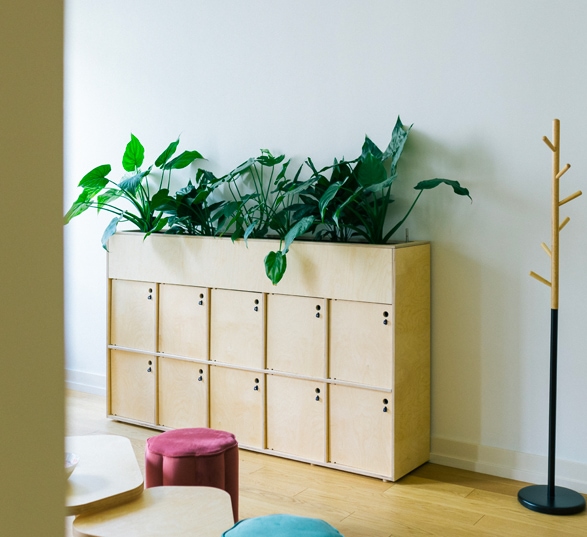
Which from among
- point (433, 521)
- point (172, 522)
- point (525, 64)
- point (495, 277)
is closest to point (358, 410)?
point (433, 521)

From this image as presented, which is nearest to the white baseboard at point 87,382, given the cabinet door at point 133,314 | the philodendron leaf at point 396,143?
the cabinet door at point 133,314

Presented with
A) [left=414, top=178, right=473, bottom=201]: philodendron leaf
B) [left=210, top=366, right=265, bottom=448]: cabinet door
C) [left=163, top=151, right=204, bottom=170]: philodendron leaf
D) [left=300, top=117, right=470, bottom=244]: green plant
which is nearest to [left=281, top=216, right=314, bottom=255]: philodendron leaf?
[left=300, top=117, right=470, bottom=244]: green plant

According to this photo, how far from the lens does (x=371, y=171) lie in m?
3.28

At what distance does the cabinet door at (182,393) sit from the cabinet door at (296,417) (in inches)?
16.9

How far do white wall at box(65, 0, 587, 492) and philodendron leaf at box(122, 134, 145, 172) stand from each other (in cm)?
40

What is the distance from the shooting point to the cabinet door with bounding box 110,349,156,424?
4004 mm

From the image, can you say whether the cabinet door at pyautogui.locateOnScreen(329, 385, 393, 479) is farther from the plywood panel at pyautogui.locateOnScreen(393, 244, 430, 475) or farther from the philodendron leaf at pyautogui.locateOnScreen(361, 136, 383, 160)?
the philodendron leaf at pyautogui.locateOnScreen(361, 136, 383, 160)

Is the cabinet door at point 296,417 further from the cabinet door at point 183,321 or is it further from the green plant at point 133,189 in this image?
the green plant at point 133,189

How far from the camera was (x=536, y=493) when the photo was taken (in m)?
3.00

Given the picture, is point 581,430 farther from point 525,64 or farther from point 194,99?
point 194,99

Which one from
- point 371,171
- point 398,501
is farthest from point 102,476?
point 371,171

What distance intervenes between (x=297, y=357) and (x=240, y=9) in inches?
77.4

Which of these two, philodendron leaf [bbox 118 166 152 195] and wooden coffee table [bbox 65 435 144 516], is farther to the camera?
philodendron leaf [bbox 118 166 152 195]

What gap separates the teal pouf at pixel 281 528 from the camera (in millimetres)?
1959
